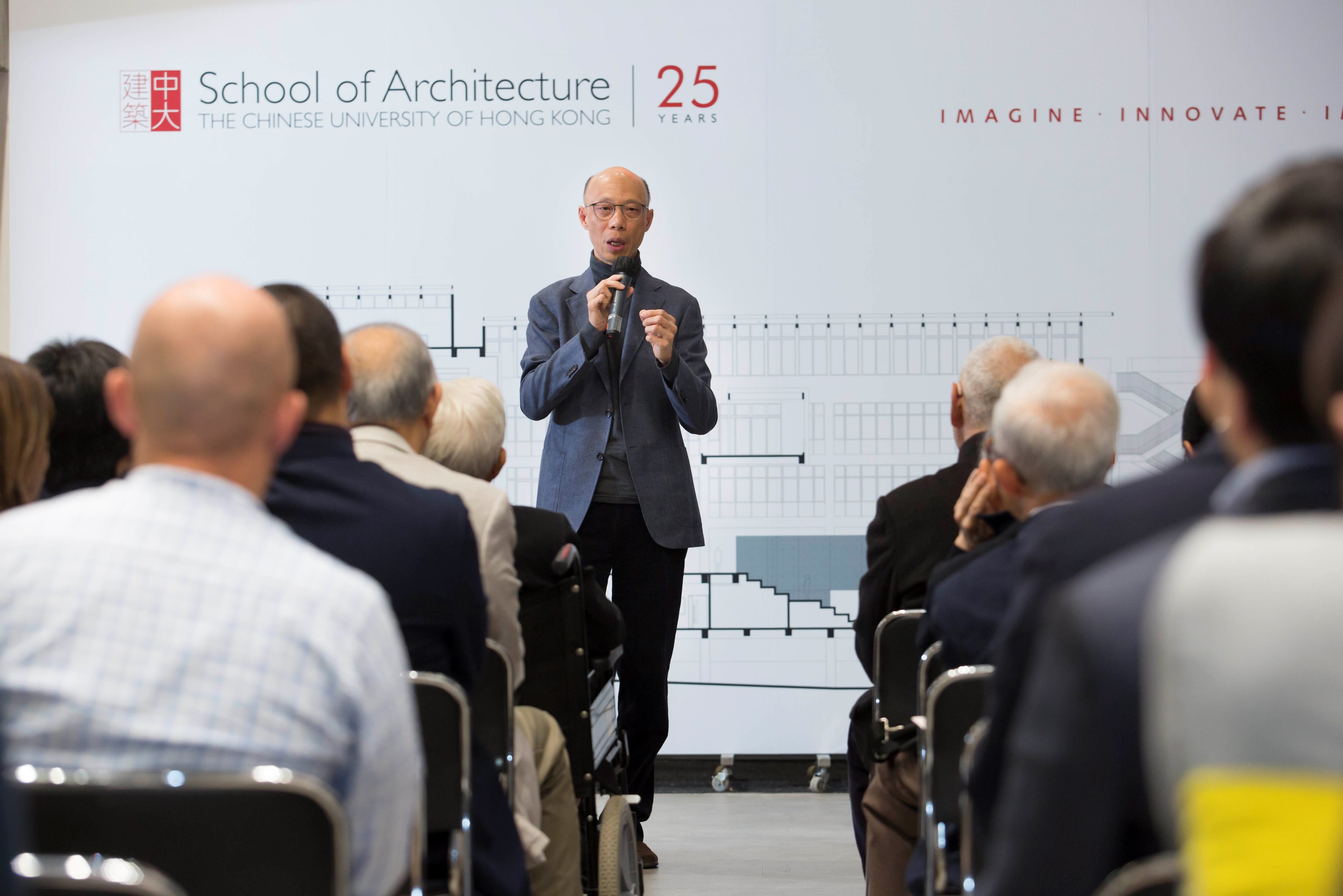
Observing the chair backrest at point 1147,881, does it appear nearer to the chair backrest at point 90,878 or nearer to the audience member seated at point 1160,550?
the audience member seated at point 1160,550

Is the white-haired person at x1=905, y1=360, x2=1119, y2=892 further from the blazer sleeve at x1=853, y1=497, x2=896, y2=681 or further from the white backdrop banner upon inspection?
the white backdrop banner

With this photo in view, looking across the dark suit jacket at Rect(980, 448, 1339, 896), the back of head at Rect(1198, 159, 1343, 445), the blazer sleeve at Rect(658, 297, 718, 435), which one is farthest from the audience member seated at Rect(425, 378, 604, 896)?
the back of head at Rect(1198, 159, 1343, 445)

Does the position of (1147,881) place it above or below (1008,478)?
below

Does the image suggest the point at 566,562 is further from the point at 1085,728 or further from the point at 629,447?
the point at 1085,728

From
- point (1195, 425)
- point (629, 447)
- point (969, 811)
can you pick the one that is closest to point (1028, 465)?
point (969, 811)

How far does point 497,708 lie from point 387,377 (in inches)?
23.3

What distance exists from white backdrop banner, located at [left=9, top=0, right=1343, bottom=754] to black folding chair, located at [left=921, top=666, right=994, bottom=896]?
2582 millimetres

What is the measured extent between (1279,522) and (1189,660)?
0.08 m

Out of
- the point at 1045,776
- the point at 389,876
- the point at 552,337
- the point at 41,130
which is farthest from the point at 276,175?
the point at 1045,776

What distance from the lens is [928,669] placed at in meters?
2.24

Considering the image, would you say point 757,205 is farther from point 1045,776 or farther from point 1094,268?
point 1045,776

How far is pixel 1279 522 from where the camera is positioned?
2.14 ft

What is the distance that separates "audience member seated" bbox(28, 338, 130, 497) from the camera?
223cm

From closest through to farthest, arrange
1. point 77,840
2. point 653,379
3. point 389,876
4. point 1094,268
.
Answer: point 77,840, point 389,876, point 653,379, point 1094,268
